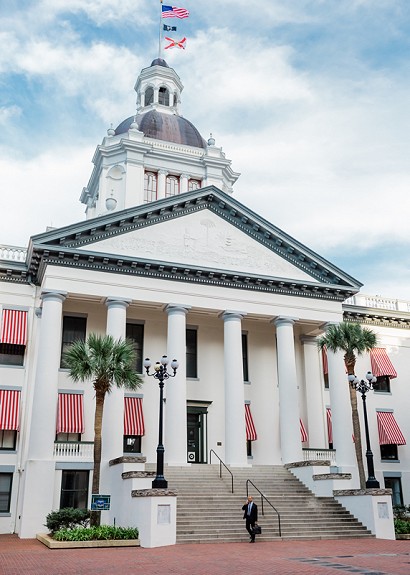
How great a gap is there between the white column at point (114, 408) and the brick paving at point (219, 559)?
6132 mm

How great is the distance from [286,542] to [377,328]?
1955 centimetres

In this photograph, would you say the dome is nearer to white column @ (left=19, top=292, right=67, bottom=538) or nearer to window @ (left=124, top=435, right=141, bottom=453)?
white column @ (left=19, top=292, right=67, bottom=538)

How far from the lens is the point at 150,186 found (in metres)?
44.6

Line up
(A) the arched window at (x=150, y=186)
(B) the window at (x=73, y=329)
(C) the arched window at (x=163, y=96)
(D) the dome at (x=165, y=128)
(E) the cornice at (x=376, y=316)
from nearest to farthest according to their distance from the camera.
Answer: (B) the window at (x=73, y=329), (E) the cornice at (x=376, y=316), (A) the arched window at (x=150, y=186), (D) the dome at (x=165, y=128), (C) the arched window at (x=163, y=96)

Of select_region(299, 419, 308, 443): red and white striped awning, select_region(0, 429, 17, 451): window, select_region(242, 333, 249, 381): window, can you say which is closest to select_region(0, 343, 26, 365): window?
select_region(0, 429, 17, 451): window

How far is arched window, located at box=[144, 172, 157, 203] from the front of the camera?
44.1 meters

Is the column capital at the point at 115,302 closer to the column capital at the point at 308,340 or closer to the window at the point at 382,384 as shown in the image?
the column capital at the point at 308,340

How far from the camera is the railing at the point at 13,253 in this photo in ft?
99.3

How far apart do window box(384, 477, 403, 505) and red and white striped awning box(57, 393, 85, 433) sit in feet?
59.0

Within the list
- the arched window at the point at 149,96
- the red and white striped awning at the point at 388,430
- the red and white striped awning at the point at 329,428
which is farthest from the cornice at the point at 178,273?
the arched window at the point at 149,96

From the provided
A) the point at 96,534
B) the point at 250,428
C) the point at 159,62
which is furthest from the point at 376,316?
the point at 159,62

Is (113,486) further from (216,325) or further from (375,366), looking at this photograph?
A: (375,366)

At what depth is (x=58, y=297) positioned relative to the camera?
27.8 metres

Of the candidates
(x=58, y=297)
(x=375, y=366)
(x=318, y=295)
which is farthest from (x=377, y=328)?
(x=58, y=297)
